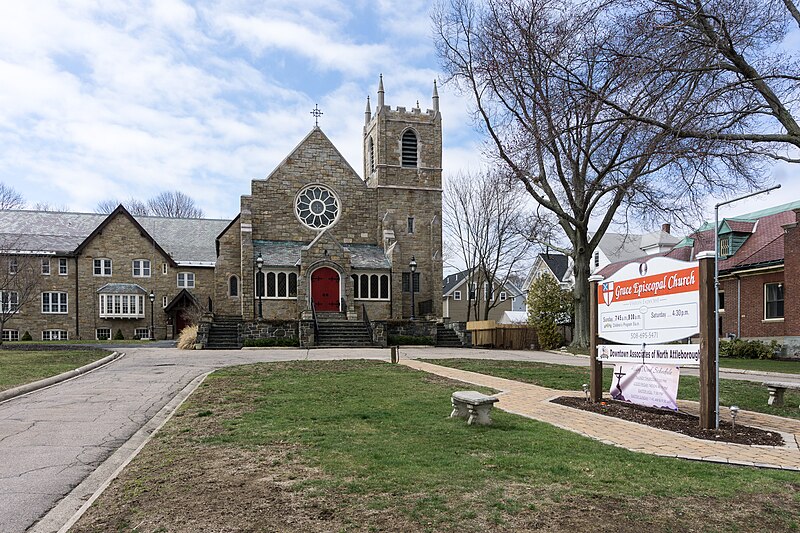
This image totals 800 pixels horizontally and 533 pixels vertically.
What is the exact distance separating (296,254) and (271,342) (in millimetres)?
8414

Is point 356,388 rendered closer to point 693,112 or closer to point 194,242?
point 693,112

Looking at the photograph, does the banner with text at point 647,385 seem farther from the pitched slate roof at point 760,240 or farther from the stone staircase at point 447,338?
the stone staircase at point 447,338

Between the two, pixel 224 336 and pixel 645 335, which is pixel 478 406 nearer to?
pixel 645 335

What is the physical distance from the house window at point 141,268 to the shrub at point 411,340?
21313mm

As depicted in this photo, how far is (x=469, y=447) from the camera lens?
7094 millimetres

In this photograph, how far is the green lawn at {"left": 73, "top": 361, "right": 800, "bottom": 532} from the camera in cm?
479

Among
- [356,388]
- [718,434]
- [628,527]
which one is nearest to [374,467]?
[628,527]

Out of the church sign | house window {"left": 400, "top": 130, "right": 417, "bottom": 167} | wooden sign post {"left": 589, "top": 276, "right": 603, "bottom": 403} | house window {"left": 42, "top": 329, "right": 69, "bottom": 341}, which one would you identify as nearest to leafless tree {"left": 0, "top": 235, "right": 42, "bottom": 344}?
house window {"left": 42, "top": 329, "right": 69, "bottom": 341}

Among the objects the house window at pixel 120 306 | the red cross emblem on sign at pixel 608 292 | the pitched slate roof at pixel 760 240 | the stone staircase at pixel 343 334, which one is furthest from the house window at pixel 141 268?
the red cross emblem on sign at pixel 608 292

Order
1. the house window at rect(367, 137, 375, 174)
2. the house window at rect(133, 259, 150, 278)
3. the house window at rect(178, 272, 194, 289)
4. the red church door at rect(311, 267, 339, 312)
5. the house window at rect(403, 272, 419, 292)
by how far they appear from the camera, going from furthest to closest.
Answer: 1. the house window at rect(178, 272, 194, 289)
2. the house window at rect(133, 259, 150, 278)
3. the house window at rect(367, 137, 375, 174)
4. the house window at rect(403, 272, 419, 292)
5. the red church door at rect(311, 267, 339, 312)

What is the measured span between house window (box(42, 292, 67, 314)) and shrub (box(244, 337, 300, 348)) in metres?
20.5

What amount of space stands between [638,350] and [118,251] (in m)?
41.7

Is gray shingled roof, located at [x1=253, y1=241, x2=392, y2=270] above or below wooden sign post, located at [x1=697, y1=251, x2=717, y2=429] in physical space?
above

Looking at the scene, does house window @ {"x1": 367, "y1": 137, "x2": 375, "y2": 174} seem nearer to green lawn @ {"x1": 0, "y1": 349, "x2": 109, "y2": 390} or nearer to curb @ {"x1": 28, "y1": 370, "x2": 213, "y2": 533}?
green lawn @ {"x1": 0, "y1": 349, "x2": 109, "y2": 390}
